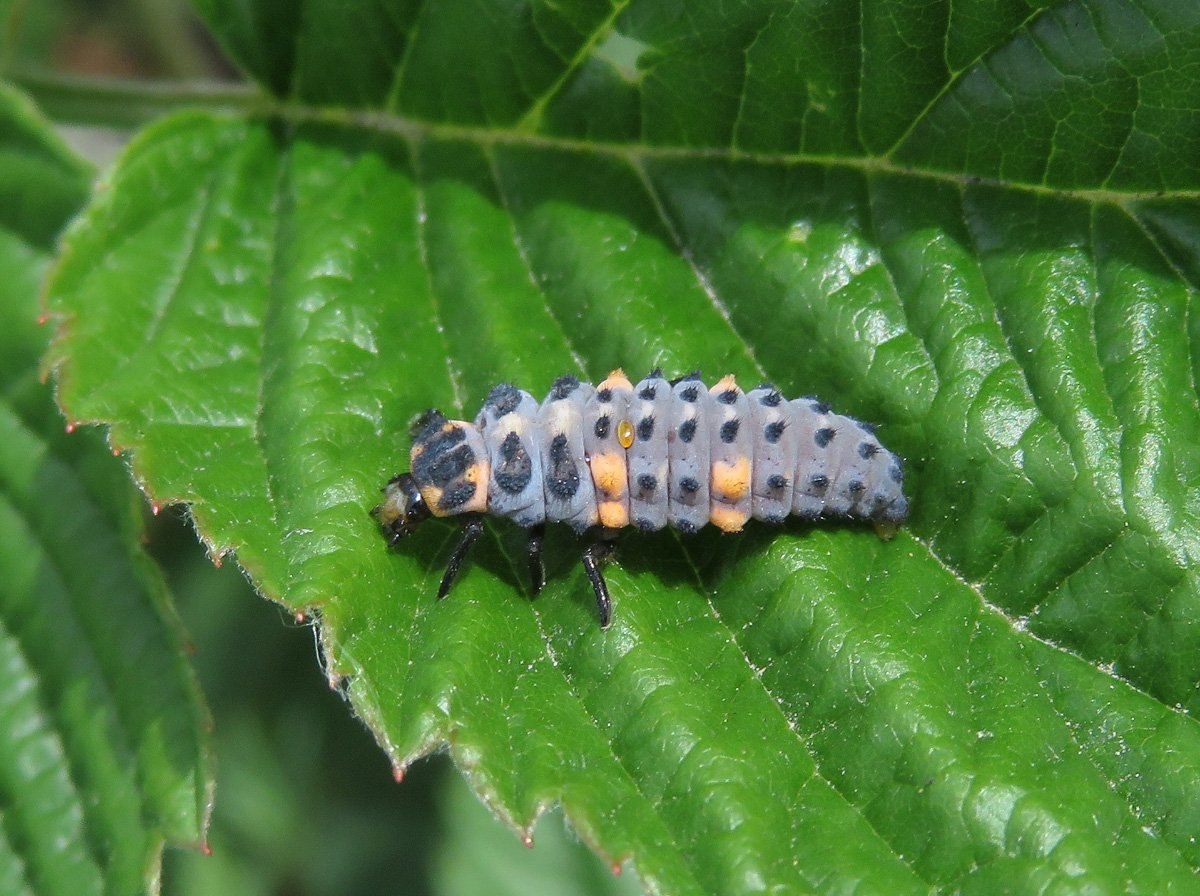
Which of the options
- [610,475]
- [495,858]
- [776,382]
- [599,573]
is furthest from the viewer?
[495,858]

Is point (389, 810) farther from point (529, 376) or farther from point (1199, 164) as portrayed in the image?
point (1199, 164)

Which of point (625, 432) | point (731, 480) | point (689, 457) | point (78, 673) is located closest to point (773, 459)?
point (731, 480)

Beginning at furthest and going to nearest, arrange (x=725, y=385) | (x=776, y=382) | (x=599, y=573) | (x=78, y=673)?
(x=78, y=673), (x=776, y=382), (x=725, y=385), (x=599, y=573)

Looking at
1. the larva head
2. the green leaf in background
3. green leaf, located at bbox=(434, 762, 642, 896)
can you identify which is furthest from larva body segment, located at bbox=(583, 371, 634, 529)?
green leaf, located at bbox=(434, 762, 642, 896)

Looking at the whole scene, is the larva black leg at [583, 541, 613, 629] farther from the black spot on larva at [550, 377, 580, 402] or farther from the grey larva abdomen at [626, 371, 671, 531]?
the black spot on larva at [550, 377, 580, 402]

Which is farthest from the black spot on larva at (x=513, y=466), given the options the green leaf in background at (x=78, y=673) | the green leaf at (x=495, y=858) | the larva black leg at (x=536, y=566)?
the green leaf at (x=495, y=858)

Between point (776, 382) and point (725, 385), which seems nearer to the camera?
point (725, 385)

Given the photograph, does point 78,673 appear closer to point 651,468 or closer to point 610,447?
point 610,447
